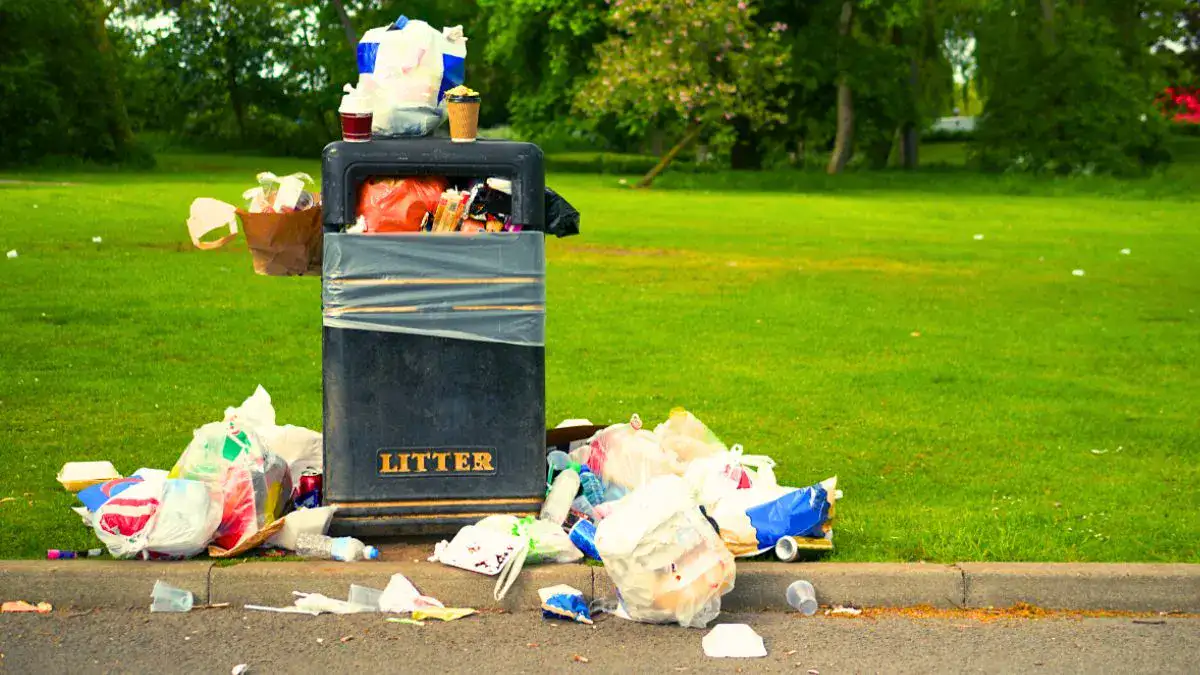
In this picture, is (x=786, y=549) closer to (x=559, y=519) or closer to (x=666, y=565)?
(x=666, y=565)

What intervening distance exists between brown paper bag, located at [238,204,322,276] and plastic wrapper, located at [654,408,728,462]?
1.57 metres

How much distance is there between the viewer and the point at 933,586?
523 centimetres

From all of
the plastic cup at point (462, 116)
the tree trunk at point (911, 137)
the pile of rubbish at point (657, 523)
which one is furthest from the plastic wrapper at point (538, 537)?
the tree trunk at point (911, 137)

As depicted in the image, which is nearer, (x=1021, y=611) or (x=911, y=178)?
(x=1021, y=611)

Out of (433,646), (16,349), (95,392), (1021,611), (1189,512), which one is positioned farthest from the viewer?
(16,349)

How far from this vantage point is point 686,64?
37.2m

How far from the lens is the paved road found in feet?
15.0

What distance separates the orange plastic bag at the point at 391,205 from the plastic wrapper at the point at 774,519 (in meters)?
1.48

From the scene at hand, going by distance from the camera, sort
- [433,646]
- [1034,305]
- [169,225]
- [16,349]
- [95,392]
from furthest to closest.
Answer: [169,225], [1034,305], [16,349], [95,392], [433,646]

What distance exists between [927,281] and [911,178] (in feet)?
92.0

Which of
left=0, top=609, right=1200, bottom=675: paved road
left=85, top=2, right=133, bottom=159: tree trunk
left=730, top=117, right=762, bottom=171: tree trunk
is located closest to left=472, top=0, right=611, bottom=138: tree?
left=730, top=117, right=762, bottom=171: tree trunk

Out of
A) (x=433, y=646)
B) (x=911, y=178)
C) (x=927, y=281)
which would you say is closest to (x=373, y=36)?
(x=433, y=646)

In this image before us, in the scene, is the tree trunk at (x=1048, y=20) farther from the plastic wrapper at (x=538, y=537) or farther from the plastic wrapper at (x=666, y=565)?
the plastic wrapper at (x=666, y=565)

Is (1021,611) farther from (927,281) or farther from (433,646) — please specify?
(927,281)
